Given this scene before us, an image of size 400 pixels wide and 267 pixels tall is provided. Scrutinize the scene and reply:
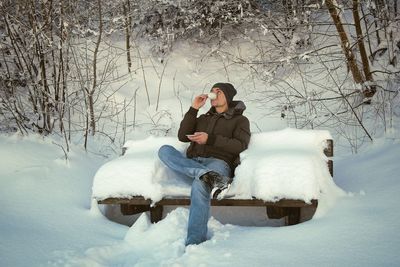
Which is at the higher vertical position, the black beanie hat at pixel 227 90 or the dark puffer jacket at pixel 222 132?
the black beanie hat at pixel 227 90

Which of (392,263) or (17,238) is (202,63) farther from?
(392,263)

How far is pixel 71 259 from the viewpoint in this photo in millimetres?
2682

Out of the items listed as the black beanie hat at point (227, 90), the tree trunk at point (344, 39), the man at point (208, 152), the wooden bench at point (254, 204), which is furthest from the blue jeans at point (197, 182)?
the tree trunk at point (344, 39)

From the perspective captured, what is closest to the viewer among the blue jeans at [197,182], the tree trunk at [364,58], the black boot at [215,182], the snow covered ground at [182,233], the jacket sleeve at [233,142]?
the snow covered ground at [182,233]

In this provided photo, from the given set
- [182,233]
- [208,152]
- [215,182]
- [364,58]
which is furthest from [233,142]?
[364,58]

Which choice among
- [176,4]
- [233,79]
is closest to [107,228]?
[233,79]

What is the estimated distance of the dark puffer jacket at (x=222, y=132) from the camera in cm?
371

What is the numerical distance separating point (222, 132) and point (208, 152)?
27 centimetres

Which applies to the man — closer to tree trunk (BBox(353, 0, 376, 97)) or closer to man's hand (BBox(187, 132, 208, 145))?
man's hand (BBox(187, 132, 208, 145))

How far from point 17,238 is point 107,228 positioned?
29.7 inches

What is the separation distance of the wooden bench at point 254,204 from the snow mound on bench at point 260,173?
0.05m

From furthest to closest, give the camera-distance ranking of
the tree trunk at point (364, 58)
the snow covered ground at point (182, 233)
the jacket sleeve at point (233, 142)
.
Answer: the tree trunk at point (364, 58) < the jacket sleeve at point (233, 142) < the snow covered ground at point (182, 233)

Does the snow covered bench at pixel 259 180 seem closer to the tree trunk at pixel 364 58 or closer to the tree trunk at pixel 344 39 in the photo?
the tree trunk at pixel 344 39

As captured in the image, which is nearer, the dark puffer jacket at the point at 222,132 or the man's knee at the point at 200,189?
the man's knee at the point at 200,189
